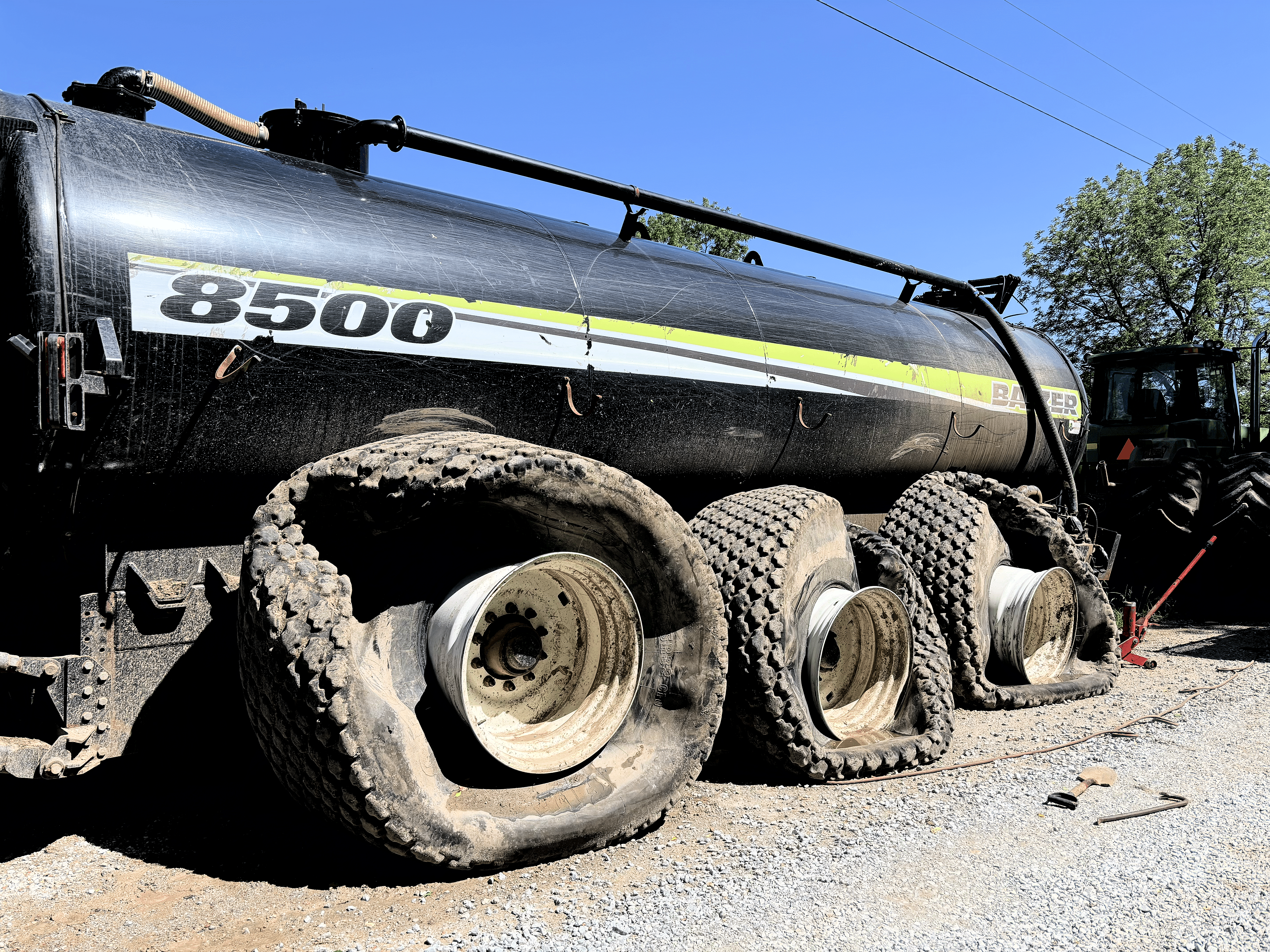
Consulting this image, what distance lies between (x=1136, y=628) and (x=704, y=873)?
4.99 m

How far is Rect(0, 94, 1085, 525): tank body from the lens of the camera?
290 centimetres

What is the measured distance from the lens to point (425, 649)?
321 centimetres

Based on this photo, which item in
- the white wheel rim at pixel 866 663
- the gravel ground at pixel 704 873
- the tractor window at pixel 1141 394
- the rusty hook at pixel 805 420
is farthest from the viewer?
the tractor window at pixel 1141 394

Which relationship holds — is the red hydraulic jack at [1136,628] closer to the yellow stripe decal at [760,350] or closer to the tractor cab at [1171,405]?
the yellow stripe decal at [760,350]

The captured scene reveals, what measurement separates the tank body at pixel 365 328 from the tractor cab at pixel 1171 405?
6.26 m

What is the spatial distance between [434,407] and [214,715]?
1299mm

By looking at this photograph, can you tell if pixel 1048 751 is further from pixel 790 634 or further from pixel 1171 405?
pixel 1171 405

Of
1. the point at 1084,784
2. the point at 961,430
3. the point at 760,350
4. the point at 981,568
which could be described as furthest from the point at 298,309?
the point at 961,430

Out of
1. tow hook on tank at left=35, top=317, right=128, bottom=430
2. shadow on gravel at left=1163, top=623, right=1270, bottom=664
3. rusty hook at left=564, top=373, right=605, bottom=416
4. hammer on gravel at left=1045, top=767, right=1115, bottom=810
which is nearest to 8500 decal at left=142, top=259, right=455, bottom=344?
tow hook on tank at left=35, top=317, right=128, bottom=430

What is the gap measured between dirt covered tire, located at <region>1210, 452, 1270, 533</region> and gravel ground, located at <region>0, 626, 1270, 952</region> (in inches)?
160

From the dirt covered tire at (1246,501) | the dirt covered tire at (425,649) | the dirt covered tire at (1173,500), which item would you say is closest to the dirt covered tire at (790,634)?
the dirt covered tire at (425,649)

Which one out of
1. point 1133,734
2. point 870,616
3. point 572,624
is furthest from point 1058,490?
point 572,624

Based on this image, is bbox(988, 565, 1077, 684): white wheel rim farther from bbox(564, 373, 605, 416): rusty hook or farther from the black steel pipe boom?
bbox(564, 373, 605, 416): rusty hook

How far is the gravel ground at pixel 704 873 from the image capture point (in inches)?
102
